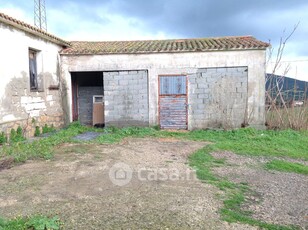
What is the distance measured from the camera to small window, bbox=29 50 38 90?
957cm

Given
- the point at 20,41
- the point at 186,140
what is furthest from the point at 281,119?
the point at 20,41

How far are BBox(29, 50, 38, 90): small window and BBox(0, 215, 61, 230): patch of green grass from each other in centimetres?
A: 722

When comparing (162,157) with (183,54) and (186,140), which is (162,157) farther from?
(183,54)

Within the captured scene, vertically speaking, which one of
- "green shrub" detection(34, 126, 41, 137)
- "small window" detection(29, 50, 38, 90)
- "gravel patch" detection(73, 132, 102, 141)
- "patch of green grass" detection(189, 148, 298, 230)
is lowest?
"patch of green grass" detection(189, 148, 298, 230)

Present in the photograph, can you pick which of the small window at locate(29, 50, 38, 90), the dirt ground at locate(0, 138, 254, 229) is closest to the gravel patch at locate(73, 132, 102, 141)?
the dirt ground at locate(0, 138, 254, 229)

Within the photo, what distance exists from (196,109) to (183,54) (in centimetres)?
231

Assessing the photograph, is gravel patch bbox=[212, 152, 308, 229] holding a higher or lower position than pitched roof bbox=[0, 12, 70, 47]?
lower

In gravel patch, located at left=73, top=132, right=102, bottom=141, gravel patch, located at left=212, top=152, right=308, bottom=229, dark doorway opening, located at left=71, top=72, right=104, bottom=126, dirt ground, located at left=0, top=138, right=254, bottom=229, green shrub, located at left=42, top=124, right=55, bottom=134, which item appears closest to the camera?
dirt ground, located at left=0, top=138, right=254, bottom=229

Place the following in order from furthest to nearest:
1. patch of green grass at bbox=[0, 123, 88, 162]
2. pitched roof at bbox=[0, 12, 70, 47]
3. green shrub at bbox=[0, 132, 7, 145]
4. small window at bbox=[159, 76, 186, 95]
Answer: small window at bbox=[159, 76, 186, 95] < pitched roof at bbox=[0, 12, 70, 47] < green shrub at bbox=[0, 132, 7, 145] < patch of green grass at bbox=[0, 123, 88, 162]

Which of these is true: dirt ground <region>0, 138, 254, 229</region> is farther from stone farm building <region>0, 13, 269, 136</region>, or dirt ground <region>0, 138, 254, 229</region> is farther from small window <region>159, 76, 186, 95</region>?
small window <region>159, 76, 186, 95</region>

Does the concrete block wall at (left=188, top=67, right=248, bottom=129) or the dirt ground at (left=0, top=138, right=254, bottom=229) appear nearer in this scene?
the dirt ground at (left=0, top=138, right=254, bottom=229)

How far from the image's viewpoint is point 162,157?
6.79m

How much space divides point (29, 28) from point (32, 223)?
7622 mm

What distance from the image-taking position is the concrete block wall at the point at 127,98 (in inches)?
443
